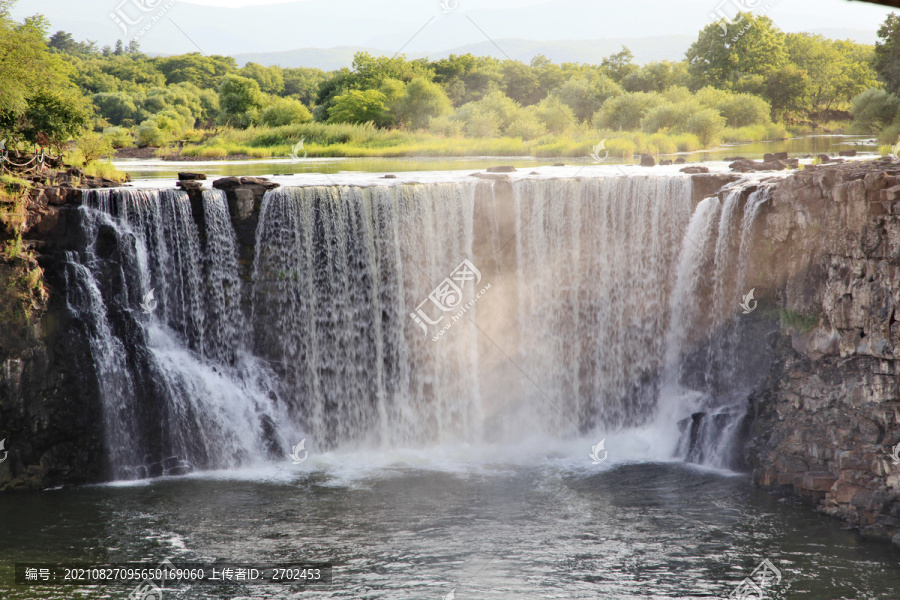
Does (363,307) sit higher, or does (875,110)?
(875,110)

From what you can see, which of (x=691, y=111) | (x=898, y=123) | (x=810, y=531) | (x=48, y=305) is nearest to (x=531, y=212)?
(x=810, y=531)

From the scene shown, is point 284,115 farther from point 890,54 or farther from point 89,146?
point 890,54

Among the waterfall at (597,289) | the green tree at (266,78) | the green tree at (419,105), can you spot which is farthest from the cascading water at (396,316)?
the green tree at (266,78)

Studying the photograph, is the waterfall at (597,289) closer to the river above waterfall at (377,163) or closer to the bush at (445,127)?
the river above waterfall at (377,163)

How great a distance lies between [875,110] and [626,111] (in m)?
12.9

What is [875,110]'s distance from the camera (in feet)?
111

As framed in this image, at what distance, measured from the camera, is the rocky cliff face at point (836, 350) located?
1426 cm

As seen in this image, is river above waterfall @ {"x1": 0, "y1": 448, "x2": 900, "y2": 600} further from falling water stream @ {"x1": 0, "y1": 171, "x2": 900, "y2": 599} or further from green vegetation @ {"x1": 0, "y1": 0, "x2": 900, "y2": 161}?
green vegetation @ {"x1": 0, "y1": 0, "x2": 900, "y2": 161}

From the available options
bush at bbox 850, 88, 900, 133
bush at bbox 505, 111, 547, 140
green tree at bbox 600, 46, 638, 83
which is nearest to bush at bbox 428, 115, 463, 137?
bush at bbox 505, 111, 547, 140

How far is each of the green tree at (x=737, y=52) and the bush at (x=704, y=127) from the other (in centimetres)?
1942

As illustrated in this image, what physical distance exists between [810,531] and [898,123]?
74.1ft

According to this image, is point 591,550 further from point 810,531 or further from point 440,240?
point 440,240

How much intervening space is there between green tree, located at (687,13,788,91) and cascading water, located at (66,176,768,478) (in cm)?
4185

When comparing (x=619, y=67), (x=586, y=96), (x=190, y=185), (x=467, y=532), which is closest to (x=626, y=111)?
(x=586, y=96)
